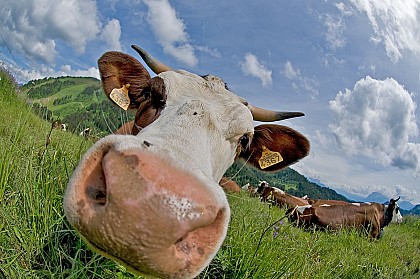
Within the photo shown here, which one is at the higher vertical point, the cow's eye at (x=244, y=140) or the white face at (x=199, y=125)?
the white face at (x=199, y=125)

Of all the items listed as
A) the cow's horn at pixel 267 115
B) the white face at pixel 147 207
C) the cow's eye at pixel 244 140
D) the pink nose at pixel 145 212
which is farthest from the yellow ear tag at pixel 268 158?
the pink nose at pixel 145 212

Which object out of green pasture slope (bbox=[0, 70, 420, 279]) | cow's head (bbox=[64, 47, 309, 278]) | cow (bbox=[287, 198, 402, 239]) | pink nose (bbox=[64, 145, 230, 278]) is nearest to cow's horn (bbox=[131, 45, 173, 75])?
green pasture slope (bbox=[0, 70, 420, 279])

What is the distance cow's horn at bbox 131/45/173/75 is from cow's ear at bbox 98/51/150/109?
1.76 ft

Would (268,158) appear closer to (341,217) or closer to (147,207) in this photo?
(147,207)

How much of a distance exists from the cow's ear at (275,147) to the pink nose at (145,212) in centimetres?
293

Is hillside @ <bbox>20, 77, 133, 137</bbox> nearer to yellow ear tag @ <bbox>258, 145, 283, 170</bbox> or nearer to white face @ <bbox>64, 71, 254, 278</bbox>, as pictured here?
white face @ <bbox>64, 71, 254, 278</bbox>

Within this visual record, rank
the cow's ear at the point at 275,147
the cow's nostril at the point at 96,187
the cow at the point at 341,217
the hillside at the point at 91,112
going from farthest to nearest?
the cow at the point at 341,217
the cow's ear at the point at 275,147
the hillside at the point at 91,112
the cow's nostril at the point at 96,187

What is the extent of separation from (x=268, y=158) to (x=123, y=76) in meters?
1.87

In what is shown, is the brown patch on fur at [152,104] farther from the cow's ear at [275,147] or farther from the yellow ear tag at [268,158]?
the yellow ear tag at [268,158]

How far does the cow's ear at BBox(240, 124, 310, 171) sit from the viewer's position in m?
4.68

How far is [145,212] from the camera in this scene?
59.4 inches

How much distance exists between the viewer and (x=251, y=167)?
194 inches

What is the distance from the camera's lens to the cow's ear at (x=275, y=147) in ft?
15.4

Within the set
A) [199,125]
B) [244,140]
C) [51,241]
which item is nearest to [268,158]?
[244,140]
